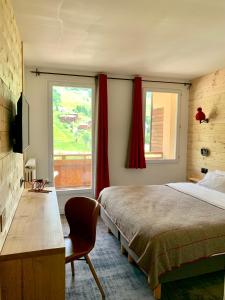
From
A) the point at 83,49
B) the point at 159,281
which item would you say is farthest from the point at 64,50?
the point at 159,281

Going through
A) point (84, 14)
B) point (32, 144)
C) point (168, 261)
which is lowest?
point (168, 261)

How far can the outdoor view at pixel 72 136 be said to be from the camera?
4309 mm

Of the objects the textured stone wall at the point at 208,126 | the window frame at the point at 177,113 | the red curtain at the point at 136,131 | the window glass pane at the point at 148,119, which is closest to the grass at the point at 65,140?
the red curtain at the point at 136,131

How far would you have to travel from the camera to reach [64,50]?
3.20m

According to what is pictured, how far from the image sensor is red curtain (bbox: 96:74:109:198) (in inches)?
167

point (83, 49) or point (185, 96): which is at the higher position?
point (83, 49)

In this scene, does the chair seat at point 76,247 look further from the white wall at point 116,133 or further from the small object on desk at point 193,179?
the small object on desk at point 193,179

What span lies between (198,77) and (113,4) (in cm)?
306

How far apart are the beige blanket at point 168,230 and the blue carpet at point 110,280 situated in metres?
0.32

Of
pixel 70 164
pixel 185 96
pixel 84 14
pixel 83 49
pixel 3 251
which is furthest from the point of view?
pixel 185 96

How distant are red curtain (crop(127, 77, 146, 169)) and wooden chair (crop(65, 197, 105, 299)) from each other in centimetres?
233

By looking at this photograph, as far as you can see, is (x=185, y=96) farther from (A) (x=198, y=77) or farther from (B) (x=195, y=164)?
(B) (x=195, y=164)

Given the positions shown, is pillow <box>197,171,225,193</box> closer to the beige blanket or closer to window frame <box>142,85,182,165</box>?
the beige blanket

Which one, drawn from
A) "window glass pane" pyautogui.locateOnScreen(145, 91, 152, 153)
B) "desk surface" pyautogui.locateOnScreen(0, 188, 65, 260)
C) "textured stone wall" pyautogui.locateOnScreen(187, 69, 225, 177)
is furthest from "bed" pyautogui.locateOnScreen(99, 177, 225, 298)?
"window glass pane" pyautogui.locateOnScreen(145, 91, 152, 153)
